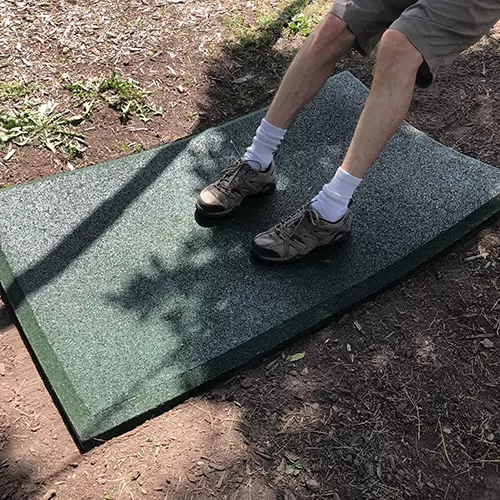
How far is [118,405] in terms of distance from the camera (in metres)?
1.99

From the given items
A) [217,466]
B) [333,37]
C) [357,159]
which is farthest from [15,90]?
[217,466]

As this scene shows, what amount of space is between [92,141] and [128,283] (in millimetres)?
986

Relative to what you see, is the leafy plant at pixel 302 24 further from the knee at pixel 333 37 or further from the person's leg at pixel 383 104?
A: the person's leg at pixel 383 104

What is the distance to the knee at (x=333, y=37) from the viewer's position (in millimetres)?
2473

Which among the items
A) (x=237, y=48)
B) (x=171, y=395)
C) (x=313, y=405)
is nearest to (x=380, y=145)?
(x=313, y=405)

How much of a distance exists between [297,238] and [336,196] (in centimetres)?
22

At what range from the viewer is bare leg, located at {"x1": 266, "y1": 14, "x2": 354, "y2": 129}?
248 centimetres

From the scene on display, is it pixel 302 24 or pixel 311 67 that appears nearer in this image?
pixel 311 67

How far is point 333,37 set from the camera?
248 cm

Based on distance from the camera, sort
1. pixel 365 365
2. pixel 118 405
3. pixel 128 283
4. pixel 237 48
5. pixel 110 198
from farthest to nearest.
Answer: pixel 237 48
pixel 110 198
pixel 128 283
pixel 365 365
pixel 118 405

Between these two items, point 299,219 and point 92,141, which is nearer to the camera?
point 299,219

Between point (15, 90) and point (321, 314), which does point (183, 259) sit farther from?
point (15, 90)

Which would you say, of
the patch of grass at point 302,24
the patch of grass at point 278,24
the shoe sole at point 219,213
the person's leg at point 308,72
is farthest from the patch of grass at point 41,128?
the patch of grass at point 302,24

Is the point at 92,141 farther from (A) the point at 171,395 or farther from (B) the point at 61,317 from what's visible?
(A) the point at 171,395
